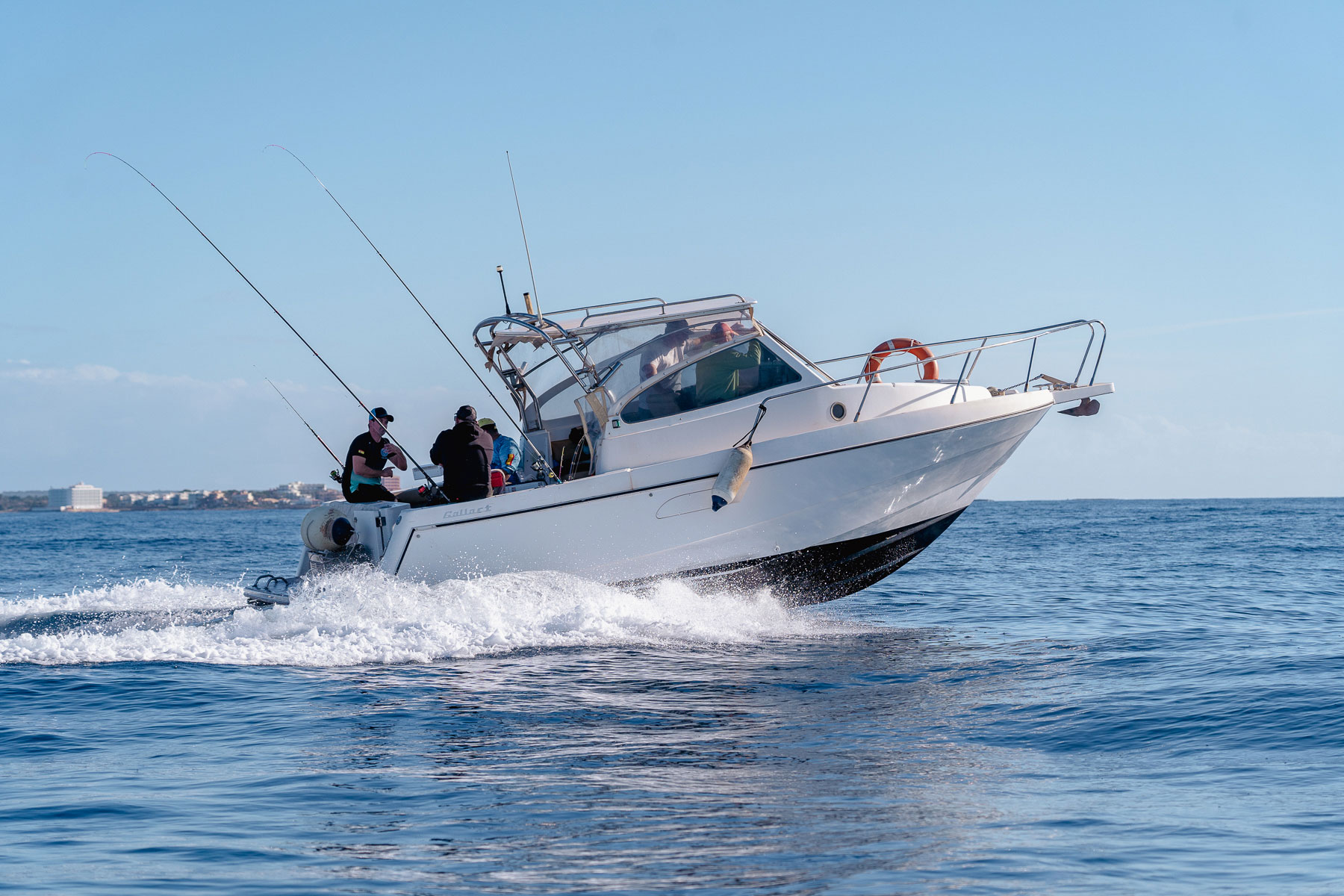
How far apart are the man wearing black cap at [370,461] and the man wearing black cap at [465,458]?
72 cm

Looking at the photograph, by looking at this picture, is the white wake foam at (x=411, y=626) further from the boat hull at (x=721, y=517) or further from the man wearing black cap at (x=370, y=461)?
the man wearing black cap at (x=370, y=461)

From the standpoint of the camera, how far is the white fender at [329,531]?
8820 millimetres

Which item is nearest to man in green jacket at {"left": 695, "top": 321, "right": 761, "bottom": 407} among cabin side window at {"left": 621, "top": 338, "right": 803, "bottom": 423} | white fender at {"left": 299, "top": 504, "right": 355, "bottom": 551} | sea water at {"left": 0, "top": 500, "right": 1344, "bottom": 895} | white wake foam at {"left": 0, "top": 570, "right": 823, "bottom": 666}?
cabin side window at {"left": 621, "top": 338, "right": 803, "bottom": 423}

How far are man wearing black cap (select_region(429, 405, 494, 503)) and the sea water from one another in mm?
713

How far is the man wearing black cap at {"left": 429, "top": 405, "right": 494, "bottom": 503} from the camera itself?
8406mm

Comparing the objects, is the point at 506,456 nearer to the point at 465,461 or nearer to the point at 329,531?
the point at 465,461

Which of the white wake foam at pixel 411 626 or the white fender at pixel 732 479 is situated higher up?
the white fender at pixel 732 479

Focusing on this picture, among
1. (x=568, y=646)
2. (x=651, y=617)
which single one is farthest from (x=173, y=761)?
(x=651, y=617)

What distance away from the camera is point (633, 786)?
4633 millimetres

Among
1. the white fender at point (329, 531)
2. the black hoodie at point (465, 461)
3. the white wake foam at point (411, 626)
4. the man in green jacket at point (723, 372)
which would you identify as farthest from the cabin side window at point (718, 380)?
the white fender at point (329, 531)

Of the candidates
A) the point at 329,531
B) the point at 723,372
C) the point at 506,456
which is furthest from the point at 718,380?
the point at 329,531

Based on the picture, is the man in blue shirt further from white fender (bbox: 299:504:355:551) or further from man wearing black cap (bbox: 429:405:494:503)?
white fender (bbox: 299:504:355:551)

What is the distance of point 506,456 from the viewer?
363 inches

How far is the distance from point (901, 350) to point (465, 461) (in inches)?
142
